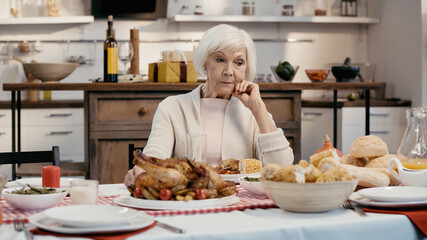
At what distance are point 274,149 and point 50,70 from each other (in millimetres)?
1975

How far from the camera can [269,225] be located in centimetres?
119

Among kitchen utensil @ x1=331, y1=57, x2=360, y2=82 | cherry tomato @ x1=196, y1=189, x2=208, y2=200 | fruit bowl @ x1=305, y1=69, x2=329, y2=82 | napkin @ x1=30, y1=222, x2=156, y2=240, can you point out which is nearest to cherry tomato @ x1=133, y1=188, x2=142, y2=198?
cherry tomato @ x1=196, y1=189, x2=208, y2=200

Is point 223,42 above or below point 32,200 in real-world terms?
above

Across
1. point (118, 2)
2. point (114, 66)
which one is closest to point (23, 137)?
point (118, 2)

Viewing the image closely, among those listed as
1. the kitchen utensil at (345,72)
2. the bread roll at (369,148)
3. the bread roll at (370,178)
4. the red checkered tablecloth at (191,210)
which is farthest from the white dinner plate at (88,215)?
the kitchen utensil at (345,72)

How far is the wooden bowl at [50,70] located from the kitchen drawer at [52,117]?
4.74 ft

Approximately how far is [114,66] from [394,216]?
8.31 ft

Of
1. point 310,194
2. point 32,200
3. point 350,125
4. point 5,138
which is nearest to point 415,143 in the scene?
point 310,194

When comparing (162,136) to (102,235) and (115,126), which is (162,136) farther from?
(115,126)

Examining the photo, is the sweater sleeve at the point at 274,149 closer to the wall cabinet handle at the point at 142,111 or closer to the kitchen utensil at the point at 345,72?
the wall cabinet handle at the point at 142,111

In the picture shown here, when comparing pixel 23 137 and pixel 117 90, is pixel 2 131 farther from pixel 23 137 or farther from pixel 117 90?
pixel 117 90

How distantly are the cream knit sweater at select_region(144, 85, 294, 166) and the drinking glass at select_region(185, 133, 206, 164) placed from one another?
0.63m

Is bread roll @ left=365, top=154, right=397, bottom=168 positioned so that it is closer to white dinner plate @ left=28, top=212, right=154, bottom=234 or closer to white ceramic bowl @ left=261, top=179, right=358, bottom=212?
white ceramic bowl @ left=261, top=179, right=358, bottom=212

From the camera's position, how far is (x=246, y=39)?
229cm
